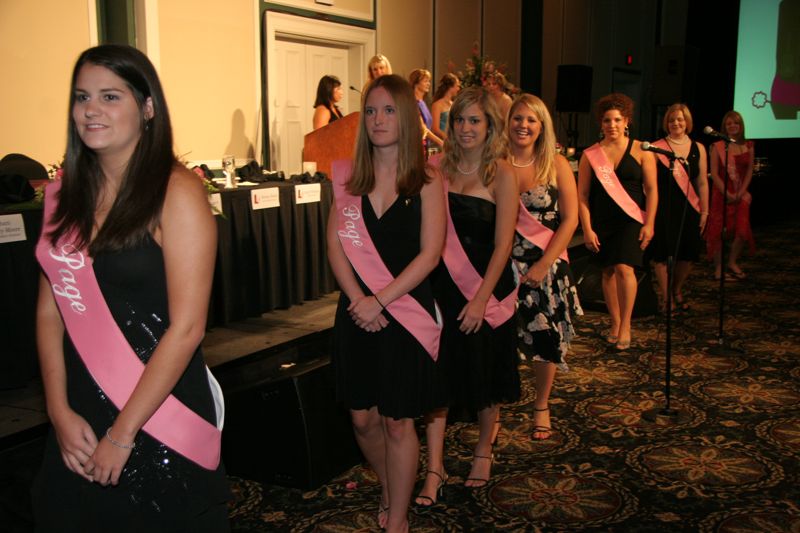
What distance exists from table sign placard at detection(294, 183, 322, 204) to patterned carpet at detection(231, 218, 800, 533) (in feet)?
5.66

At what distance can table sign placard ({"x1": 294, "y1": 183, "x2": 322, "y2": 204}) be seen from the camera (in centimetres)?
→ 491

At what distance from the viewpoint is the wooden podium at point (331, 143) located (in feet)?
19.0

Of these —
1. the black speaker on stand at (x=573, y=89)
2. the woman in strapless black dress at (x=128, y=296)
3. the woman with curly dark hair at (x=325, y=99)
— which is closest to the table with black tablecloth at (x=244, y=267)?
the woman with curly dark hair at (x=325, y=99)

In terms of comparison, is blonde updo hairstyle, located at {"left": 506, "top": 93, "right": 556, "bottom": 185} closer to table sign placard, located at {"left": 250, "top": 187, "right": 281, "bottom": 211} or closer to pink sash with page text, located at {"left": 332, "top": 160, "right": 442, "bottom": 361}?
pink sash with page text, located at {"left": 332, "top": 160, "right": 442, "bottom": 361}

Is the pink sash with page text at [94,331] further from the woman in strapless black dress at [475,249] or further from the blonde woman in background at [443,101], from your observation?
the blonde woman in background at [443,101]

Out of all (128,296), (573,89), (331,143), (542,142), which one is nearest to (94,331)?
(128,296)

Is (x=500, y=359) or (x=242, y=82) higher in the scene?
(x=242, y=82)

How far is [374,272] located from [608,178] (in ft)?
8.44

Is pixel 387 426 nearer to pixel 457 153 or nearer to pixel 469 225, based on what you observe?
pixel 469 225

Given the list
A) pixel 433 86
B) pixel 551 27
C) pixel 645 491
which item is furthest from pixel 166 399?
pixel 551 27

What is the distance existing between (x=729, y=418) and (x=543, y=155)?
135cm

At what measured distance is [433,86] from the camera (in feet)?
29.3

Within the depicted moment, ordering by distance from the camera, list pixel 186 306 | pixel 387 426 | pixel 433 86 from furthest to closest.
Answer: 1. pixel 433 86
2. pixel 387 426
3. pixel 186 306

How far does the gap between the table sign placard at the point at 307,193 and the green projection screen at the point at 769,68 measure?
7.33m
